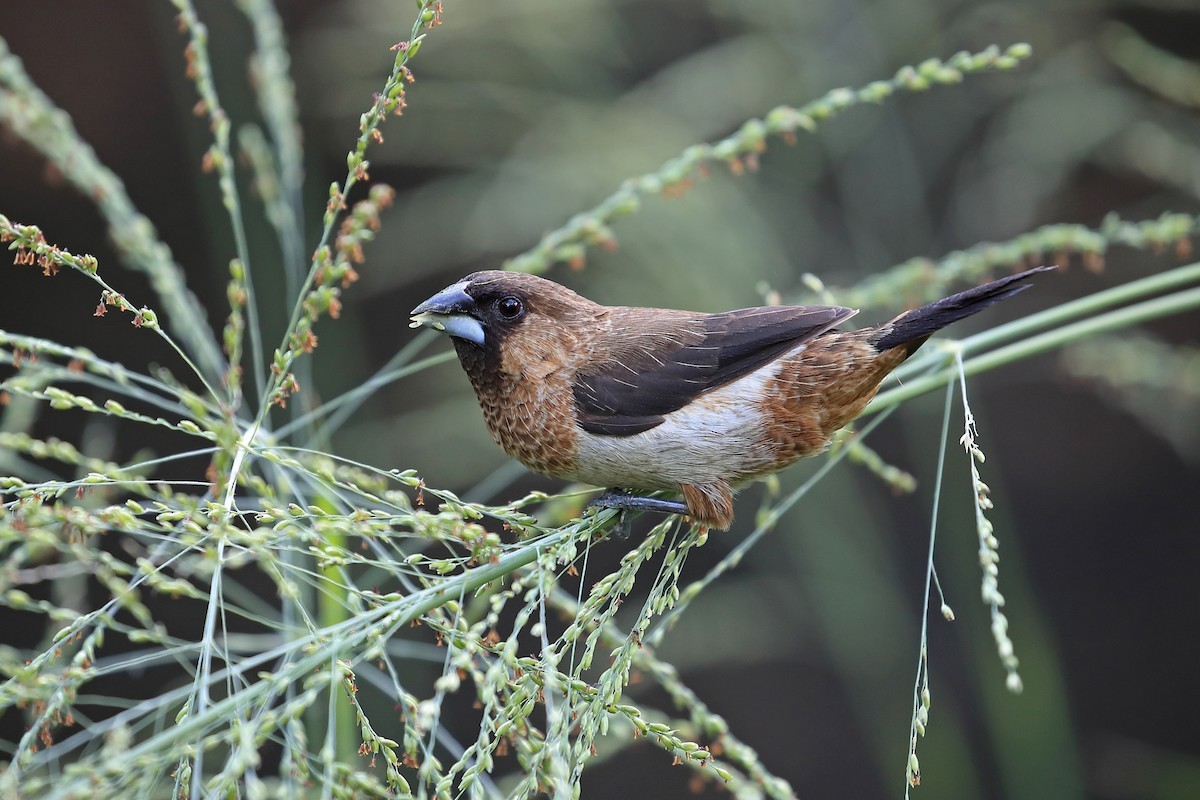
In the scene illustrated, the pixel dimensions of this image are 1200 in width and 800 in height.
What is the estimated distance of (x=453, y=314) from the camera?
200 centimetres

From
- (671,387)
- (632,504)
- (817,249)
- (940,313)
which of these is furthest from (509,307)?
(817,249)

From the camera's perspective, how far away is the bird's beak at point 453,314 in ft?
6.45

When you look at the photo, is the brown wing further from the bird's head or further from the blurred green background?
the blurred green background

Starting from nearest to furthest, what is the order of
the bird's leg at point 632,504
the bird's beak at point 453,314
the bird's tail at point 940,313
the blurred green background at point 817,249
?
the bird's tail at point 940,313 < the bird's leg at point 632,504 < the bird's beak at point 453,314 < the blurred green background at point 817,249

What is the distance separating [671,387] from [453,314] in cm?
43

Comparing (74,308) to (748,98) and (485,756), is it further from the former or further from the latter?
(485,756)

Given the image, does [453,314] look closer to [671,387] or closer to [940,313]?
[671,387]

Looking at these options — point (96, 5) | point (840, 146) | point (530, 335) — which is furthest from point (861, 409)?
point (96, 5)

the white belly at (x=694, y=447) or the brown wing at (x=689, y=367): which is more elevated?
the brown wing at (x=689, y=367)

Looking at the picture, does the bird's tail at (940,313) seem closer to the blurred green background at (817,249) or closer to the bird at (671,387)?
the bird at (671,387)

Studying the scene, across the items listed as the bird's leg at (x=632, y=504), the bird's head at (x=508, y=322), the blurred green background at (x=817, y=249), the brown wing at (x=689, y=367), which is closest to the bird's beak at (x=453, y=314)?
the bird's head at (x=508, y=322)

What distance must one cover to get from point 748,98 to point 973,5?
1233 millimetres

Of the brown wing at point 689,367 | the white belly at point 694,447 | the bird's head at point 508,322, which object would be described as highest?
the bird's head at point 508,322

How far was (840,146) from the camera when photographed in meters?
3.06
